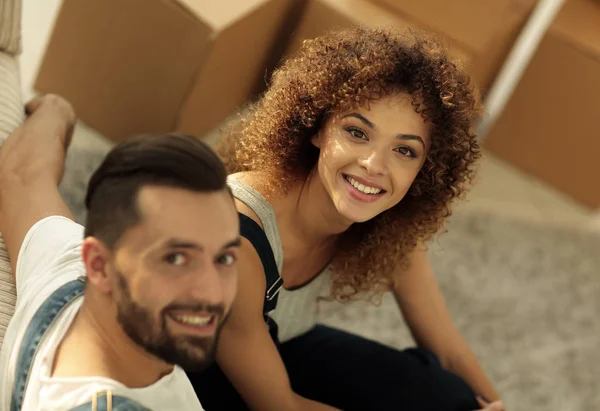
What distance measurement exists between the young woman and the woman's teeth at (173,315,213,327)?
332 mm

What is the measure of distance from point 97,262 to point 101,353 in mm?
99

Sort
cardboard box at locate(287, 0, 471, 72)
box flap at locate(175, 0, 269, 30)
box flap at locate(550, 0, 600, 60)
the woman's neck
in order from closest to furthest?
the woman's neck → box flap at locate(175, 0, 269, 30) → cardboard box at locate(287, 0, 471, 72) → box flap at locate(550, 0, 600, 60)

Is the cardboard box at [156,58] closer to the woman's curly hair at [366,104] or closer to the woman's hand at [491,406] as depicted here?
the woman's curly hair at [366,104]

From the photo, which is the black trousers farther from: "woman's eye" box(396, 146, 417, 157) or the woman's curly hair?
"woman's eye" box(396, 146, 417, 157)

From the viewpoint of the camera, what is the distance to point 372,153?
119 centimetres

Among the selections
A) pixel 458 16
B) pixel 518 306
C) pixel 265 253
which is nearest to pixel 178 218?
pixel 265 253

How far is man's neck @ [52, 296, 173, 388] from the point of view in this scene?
0.81 m

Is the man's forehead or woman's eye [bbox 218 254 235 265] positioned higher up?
the man's forehead

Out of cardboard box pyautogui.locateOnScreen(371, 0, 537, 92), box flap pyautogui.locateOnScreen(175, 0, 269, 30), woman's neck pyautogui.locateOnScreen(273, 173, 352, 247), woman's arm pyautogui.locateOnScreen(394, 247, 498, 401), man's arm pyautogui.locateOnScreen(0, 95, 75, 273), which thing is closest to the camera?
man's arm pyautogui.locateOnScreen(0, 95, 75, 273)

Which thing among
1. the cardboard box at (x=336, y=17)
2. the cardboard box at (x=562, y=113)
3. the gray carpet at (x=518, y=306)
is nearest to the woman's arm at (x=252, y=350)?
the gray carpet at (x=518, y=306)

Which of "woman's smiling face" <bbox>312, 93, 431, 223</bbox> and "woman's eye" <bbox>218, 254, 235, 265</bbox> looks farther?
"woman's smiling face" <bbox>312, 93, 431, 223</bbox>

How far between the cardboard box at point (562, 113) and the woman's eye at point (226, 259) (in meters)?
1.74

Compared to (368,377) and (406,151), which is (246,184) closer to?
(406,151)

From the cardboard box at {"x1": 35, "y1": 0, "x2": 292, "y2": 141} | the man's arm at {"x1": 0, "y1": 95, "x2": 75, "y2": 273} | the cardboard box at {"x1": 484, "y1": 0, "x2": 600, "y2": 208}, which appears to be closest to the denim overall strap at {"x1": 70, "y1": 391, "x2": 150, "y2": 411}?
the man's arm at {"x1": 0, "y1": 95, "x2": 75, "y2": 273}
